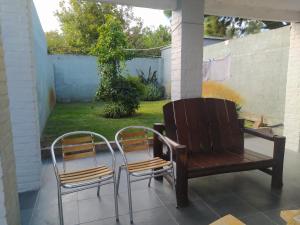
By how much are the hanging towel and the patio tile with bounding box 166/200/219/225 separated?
5.34m

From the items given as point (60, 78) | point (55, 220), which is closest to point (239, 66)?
point (55, 220)

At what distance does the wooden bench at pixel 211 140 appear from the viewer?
8.69ft

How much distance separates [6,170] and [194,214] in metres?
1.70

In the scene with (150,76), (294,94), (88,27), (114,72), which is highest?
(88,27)

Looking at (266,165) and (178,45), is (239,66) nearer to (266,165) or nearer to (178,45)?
(178,45)

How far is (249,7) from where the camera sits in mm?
3881

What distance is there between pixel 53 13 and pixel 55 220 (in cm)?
2102

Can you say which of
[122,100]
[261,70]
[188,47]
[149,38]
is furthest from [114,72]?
[149,38]

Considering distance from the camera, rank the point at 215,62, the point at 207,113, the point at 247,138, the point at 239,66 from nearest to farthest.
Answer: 1. the point at 207,113
2. the point at 247,138
3. the point at 239,66
4. the point at 215,62

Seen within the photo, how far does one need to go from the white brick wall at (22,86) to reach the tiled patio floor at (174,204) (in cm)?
33

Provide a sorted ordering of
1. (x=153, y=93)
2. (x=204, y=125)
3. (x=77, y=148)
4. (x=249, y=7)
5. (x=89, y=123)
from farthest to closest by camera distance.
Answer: (x=153, y=93), (x=89, y=123), (x=249, y=7), (x=204, y=125), (x=77, y=148)

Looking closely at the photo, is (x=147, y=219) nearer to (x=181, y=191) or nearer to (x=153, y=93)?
(x=181, y=191)

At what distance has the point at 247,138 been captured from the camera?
17.1 feet

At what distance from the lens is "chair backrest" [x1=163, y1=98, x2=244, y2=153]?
3.06 meters
